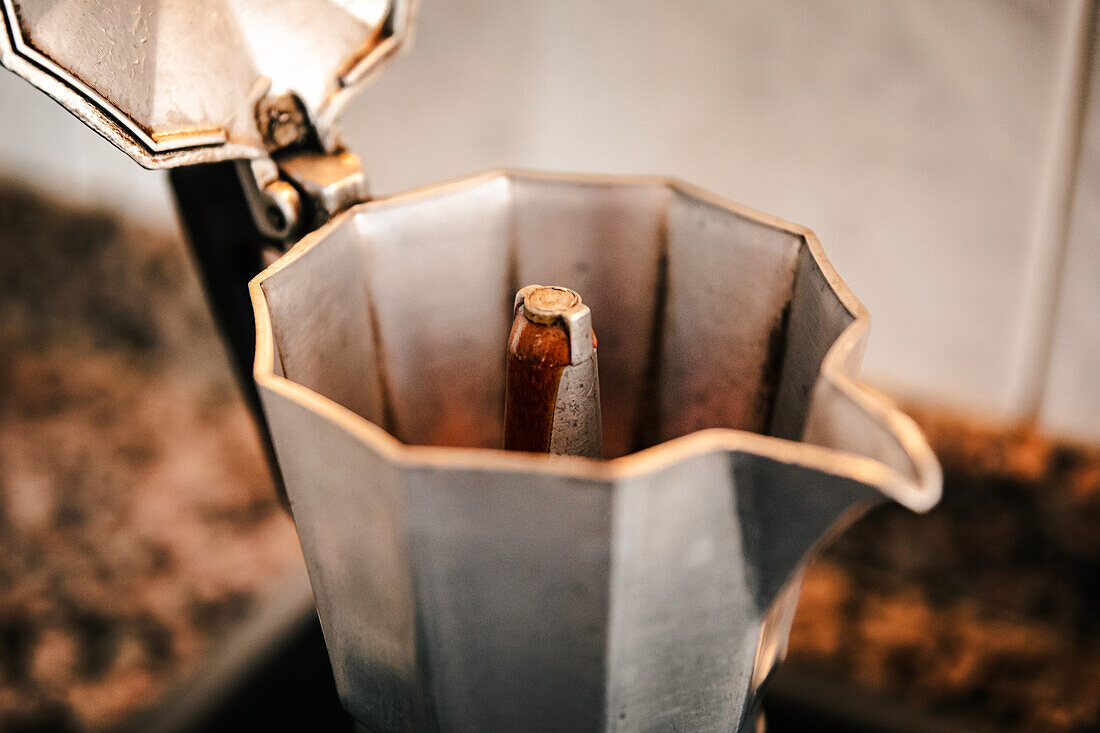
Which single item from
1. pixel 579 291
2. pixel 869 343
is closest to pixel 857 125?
pixel 869 343

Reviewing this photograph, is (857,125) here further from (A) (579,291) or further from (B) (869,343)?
(A) (579,291)

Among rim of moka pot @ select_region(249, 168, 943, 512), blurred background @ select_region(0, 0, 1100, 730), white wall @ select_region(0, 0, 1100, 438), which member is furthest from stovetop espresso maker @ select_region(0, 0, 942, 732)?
white wall @ select_region(0, 0, 1100, 438)

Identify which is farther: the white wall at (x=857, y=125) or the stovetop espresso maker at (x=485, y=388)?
the white wall at (x=857, y=125)

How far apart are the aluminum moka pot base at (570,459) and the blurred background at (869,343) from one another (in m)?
0.23

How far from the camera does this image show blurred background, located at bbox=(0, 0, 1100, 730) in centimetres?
63

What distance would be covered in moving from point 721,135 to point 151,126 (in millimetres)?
531

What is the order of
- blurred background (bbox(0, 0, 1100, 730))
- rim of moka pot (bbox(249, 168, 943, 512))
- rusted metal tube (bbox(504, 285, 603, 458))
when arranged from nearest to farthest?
1. rim of moka pot (bbox(249, 168, 943, 512))
2. rusted metal tube (bbox(504, 285, 603, 458))
3. blurred background (bbox(0, 0, 1100, 730))

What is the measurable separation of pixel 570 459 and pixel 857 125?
513mm

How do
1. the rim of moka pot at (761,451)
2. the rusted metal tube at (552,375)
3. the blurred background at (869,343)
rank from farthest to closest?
the blurred background at (869,343), the rusted metal tube at (552,375), the rim of moka pot at (761,451)

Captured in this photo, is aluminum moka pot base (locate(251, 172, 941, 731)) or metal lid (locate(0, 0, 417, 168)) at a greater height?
metal lid (locate(0, 0, 417, 168))

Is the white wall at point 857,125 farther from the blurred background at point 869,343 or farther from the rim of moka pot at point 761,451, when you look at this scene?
the rim of moka pot at point 761,451

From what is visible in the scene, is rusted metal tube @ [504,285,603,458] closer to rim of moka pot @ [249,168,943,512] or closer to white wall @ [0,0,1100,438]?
rim of moka pot @ [249,168,943,512]

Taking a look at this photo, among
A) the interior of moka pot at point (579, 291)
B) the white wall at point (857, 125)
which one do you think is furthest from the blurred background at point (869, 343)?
the interior of moka pot at point (579, 291)

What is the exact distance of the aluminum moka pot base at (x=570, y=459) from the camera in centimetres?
23
